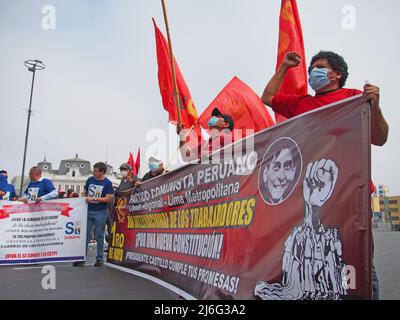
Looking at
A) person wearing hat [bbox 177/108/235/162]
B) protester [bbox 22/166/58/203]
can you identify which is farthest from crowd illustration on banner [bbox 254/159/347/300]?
protester [bbox 22/166/58/203]

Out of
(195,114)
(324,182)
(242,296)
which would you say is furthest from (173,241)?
(195,114)

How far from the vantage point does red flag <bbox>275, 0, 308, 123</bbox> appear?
17.4ft

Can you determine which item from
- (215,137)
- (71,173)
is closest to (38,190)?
(215,137)

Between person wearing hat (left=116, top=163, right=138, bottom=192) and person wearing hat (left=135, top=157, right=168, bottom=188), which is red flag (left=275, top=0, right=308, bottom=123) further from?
person wearing hat (left=116, top=163, right=138, bottom=192)

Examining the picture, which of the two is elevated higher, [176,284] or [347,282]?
[347,282]

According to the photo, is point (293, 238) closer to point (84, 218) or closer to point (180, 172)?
point (180, 172)

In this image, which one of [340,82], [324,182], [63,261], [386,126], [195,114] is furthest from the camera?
[195,114]

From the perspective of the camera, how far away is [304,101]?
312 cm

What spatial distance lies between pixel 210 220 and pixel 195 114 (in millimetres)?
4704

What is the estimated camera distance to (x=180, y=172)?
14.2ft

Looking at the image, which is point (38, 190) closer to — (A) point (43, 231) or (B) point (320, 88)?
(A) point (43, 231)

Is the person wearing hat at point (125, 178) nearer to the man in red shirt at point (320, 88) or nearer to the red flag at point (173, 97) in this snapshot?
the red flag at point (173, 97)

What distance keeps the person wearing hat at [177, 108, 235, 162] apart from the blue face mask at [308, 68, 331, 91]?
153 cm

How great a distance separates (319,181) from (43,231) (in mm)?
5799
